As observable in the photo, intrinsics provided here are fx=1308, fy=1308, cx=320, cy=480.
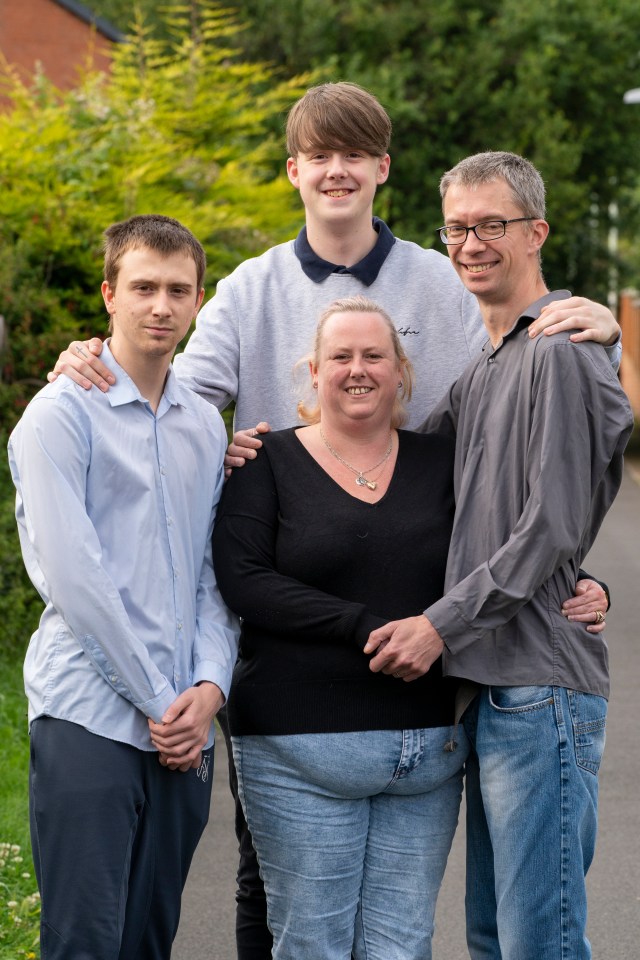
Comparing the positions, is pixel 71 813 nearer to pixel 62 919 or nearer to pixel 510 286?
pixel 62 919

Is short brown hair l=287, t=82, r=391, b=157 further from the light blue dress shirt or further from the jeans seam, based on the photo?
the jeans seam

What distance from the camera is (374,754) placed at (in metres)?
2.89

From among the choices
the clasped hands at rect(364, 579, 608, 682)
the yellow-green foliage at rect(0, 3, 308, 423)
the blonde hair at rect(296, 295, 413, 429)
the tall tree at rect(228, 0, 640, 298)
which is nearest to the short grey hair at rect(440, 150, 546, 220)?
the blonde hair at rect(296, 295, 413, 429)

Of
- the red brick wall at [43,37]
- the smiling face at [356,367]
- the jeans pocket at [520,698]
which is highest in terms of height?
the red brick wall at [43,37]

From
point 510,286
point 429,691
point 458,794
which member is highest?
point 510,286

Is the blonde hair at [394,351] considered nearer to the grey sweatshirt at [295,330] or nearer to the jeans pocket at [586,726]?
the grey sweatshirt at [295,330]

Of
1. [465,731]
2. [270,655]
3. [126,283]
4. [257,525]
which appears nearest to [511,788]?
[465,731]

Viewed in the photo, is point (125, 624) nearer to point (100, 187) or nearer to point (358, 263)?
point (358, 263)

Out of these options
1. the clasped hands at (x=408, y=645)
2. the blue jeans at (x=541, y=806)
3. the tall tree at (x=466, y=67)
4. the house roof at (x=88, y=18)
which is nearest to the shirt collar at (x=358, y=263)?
the clasped hands at (x=408, y=645)

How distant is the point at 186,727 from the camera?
2.78 meters

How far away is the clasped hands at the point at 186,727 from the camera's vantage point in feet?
9.09

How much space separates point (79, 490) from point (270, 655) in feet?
1.93

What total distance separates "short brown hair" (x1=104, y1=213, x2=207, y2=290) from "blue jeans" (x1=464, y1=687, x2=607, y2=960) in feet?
3.94

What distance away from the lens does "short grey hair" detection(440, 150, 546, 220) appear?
9.70 feet
